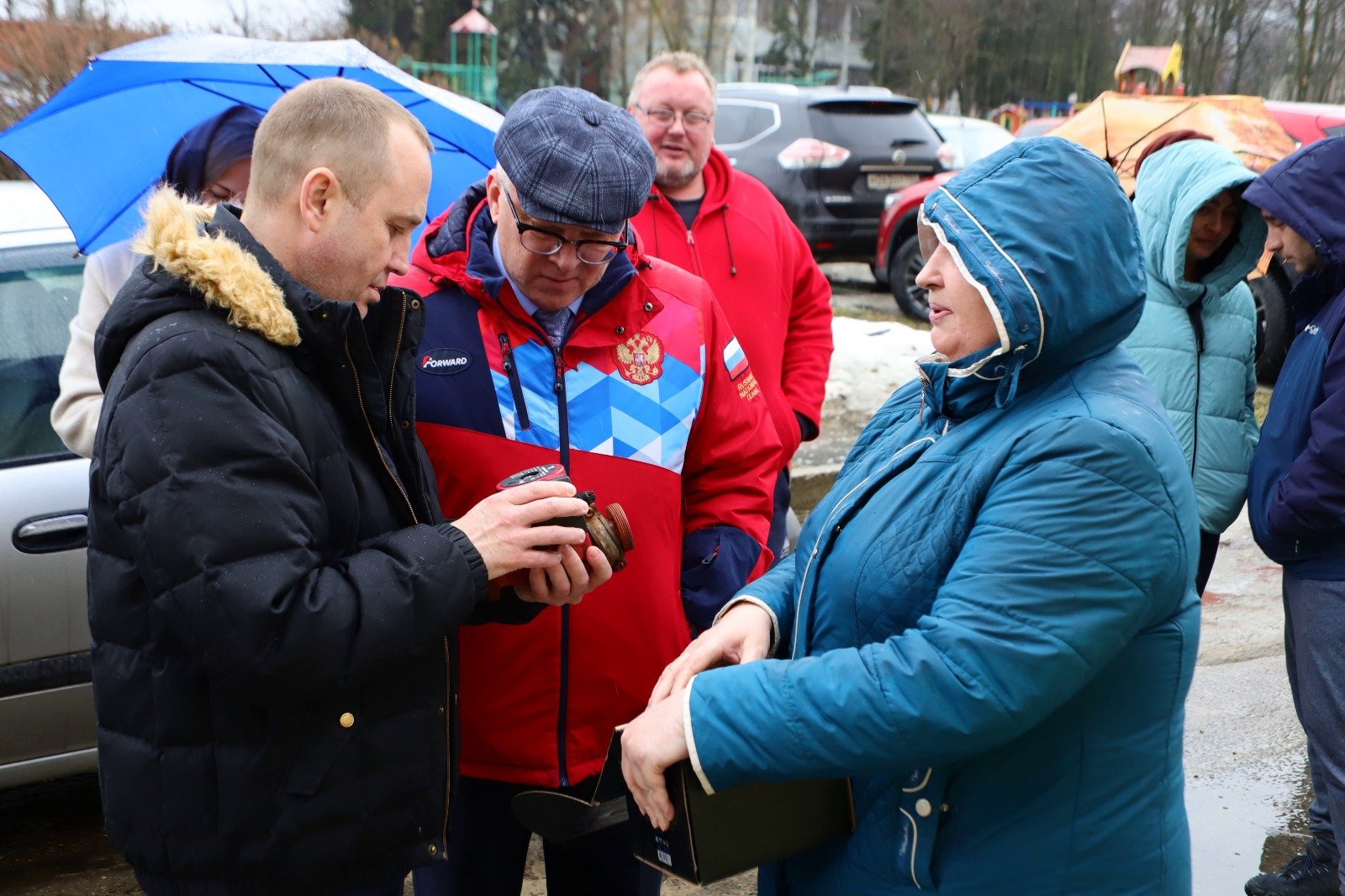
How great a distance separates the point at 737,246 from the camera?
394 cm

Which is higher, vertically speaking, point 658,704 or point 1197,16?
point 1197,16

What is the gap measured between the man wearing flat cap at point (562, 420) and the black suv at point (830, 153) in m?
9.74

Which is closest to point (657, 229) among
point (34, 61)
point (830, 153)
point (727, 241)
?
point (727, 241)

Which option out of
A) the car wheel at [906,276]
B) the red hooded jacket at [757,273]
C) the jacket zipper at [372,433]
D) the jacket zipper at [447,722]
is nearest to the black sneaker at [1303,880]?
the red hooded jacket at [757,273]

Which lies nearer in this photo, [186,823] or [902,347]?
[186,823]

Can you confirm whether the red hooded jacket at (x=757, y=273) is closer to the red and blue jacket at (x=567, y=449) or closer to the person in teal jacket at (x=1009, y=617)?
the red and blue jacket at (x=567, y=449)

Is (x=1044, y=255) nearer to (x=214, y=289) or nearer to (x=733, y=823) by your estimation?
(x=733, y=823)

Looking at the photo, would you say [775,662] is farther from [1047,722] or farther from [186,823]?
[186,823]

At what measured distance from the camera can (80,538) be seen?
3436 millimetres

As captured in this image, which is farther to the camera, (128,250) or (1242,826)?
(1242,826)

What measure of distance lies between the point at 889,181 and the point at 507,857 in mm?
10672

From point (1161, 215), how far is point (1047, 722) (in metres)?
2.85

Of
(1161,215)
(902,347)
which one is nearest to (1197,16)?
(902,347)

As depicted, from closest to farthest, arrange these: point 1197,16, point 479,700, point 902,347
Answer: point 479,700
point 902,347
point 1197,16
